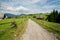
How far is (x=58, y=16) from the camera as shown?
64.4m

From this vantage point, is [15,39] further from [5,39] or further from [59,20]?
[59,20]

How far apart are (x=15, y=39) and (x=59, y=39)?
16.6 feet

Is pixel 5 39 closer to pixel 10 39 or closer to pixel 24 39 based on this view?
pixel 10 39

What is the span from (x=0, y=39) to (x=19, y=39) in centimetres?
210

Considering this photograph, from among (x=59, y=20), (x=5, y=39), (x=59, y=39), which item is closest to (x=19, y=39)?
(x=5, y=39)

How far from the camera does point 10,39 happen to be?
50.3ft

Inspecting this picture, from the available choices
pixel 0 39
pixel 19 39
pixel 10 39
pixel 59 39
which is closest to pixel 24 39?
pixel 19 39

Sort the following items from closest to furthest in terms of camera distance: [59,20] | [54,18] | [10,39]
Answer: [10,39] → [59,20] → [54,18]

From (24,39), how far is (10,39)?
1.55 metres

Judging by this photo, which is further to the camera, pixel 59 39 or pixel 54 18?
pixel 54 18

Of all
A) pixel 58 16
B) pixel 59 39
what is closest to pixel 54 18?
pixel 58 16

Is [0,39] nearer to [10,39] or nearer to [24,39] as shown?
[10,39]

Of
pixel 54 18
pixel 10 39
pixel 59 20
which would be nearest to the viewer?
pixel 10 39

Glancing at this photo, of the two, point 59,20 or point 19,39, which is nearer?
point 19,39
